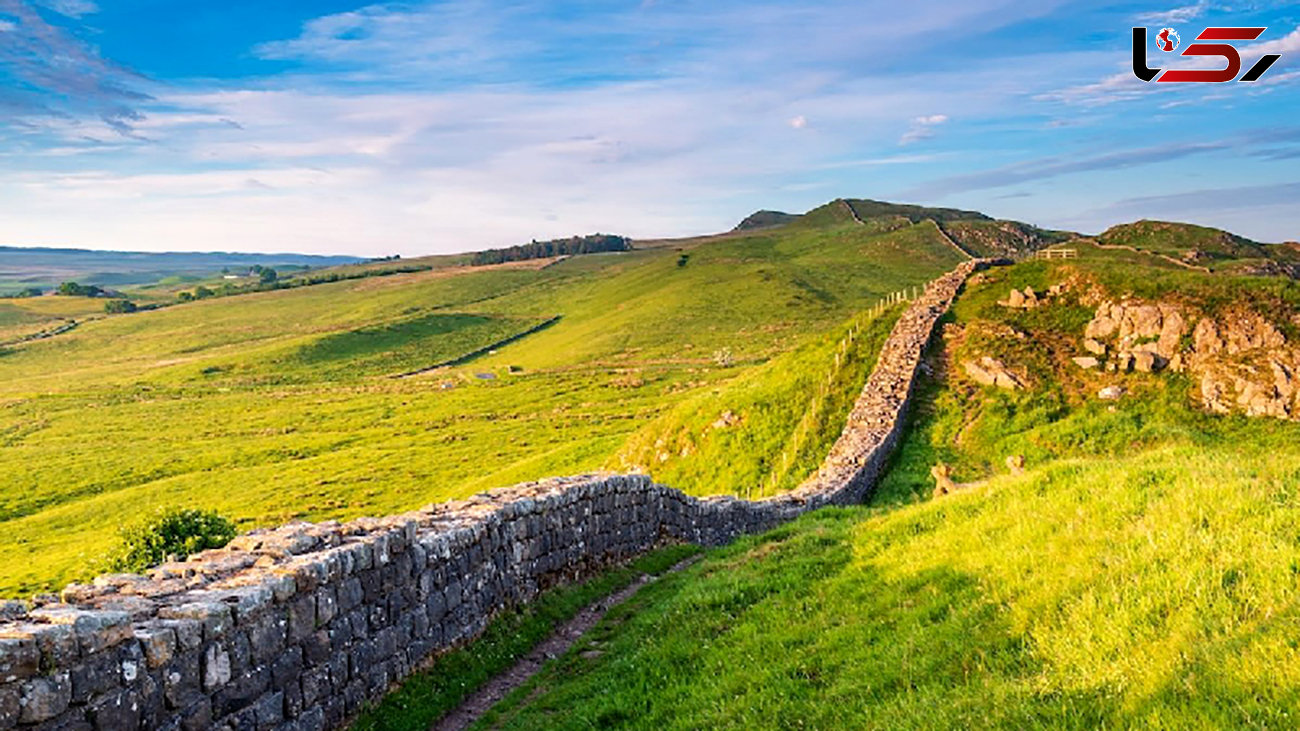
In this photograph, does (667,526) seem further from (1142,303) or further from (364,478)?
(364,478)

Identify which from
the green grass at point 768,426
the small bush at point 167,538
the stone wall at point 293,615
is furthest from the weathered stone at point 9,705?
the green grass at point 768,426

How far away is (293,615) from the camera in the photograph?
34.7ft

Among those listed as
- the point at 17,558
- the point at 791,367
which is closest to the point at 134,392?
the point at 17,558

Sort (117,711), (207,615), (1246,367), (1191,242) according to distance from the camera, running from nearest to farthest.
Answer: (117,711) < (207,615) < (1246,367) < (1191,242)

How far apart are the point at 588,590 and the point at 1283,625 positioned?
13556 millimetres

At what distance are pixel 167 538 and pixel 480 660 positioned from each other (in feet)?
75.7

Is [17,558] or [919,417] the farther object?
[17,558]

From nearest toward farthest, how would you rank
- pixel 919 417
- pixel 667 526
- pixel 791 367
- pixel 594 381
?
pixel 667 526 → pixel 919 417 → pixel 791 367 → pixel 594 381

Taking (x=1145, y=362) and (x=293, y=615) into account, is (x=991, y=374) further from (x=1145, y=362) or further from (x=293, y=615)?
(x=293, y=615)

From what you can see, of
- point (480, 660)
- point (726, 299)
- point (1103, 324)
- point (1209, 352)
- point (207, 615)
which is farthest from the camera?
point (726, 299)

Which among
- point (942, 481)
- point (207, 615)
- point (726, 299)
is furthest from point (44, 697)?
point (726, 299)

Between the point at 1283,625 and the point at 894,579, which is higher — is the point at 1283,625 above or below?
above

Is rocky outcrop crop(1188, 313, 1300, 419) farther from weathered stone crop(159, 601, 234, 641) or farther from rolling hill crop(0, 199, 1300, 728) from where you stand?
weathered stone crop(159, 601, 234, 641)

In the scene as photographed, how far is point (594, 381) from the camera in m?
101
